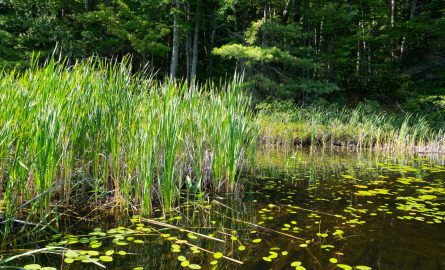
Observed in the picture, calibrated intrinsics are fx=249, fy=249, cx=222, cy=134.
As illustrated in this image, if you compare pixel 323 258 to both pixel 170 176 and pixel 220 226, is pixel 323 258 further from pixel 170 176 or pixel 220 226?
pixel 170 176

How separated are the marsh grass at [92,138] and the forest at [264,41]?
774cm

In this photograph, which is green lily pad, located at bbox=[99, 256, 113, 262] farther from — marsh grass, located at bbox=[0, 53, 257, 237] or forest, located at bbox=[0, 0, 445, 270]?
marsh grass, located at bbox=[0, 53, 257, 237]

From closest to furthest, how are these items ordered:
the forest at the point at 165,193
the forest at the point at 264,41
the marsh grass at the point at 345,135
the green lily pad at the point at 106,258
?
1. the green lily pad at the point at 106,258
2. the forest at the point at 165,193
3. the marsh grass at the point at 345,135
4. the forest at the point at 264,41

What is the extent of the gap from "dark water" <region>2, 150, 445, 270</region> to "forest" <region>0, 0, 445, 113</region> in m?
7.75

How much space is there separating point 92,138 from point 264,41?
1071cm

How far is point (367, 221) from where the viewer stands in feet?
7.01

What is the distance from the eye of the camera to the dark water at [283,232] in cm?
145

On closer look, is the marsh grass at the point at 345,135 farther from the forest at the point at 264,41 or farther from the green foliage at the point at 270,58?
the forest at the point at 264,41

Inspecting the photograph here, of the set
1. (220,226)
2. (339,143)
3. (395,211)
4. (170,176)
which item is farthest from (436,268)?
(339,143)

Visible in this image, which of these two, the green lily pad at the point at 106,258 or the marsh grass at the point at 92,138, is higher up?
the marsh grass at the point at 92,138

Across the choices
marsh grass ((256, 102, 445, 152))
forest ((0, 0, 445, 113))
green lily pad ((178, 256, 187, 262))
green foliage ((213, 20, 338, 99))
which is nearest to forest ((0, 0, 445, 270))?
green lily pad ((178, 256, 187, 262))

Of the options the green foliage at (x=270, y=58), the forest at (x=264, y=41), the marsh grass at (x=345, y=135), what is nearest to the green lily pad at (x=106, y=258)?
the marsh grass at (x=345, y=135)

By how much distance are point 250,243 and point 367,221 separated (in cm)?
115

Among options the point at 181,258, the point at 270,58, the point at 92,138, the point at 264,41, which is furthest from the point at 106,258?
the point at 264,41
